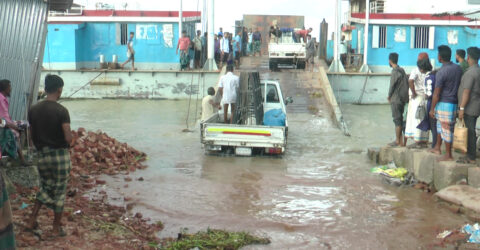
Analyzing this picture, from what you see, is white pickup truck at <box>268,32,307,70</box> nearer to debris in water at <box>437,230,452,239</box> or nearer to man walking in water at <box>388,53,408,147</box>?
man walking in water at <box>388,53,408,147</box>

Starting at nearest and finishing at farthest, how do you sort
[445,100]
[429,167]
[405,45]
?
[445,100] → [429,167] → [405,45]

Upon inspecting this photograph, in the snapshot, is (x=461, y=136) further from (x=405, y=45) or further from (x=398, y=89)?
(x=405, y=45)

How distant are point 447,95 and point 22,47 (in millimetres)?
6877

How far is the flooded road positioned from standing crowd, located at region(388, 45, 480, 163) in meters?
1.06

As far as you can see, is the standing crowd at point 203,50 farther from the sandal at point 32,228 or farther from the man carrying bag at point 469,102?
the sandal at point 32,228

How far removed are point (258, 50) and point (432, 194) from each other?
25.3 metres

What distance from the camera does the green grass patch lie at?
237 inches

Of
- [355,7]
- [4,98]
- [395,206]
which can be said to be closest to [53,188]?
[4,98]

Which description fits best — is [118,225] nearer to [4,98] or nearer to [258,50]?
[4,98]

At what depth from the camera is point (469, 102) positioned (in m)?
8.18

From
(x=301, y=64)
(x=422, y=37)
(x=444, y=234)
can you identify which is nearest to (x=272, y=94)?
(x=444, y=234)

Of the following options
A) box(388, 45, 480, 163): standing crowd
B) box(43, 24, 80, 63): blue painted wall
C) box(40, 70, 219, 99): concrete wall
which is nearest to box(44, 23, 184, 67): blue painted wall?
box(43, 24, 80, 63): blue painted wall

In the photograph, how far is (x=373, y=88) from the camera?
2533 cm

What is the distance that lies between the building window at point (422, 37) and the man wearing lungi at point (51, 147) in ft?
92.4
